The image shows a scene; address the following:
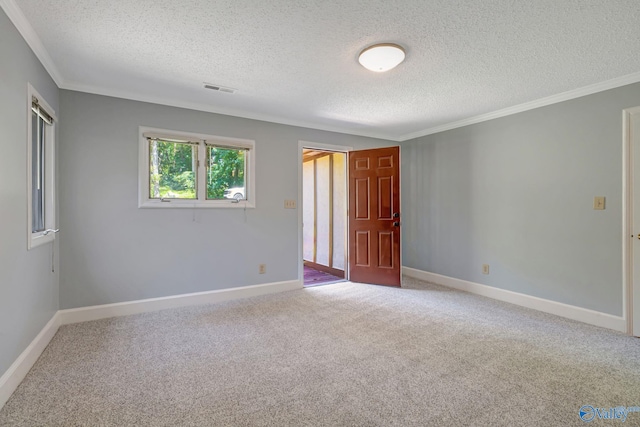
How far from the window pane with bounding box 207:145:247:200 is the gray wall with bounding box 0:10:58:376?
1.65 metres

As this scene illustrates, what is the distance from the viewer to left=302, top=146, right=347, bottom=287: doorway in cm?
508

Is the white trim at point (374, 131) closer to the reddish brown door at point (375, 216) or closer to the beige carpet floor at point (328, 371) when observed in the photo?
the reddish brown door at point (375, 216)

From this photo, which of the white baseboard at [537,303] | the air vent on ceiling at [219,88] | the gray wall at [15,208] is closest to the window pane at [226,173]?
the air vent on ceiling at [219,88]

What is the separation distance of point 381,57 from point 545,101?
7.35 feet

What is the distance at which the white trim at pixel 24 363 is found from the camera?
176 cm

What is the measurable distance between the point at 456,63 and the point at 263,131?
2411 millimetres

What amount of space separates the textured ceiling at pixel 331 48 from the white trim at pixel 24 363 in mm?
2176

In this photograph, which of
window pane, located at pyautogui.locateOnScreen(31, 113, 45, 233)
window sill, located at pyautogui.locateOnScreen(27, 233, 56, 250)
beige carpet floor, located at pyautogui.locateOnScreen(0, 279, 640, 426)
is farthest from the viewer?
window pane, located at pyautogui.locateOnScreen(31, 113, 45, 233)

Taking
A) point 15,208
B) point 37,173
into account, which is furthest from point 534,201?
point 37,173

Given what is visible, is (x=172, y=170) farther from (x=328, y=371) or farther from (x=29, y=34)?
(x=328, y=371)

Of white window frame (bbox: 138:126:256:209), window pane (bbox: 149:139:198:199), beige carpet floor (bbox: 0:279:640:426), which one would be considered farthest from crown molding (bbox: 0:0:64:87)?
beige carpet floor (bbox: 0:279:640:426)

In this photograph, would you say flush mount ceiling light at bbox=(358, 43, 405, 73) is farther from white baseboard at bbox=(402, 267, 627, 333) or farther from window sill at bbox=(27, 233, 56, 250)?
white baseboard at bbox=(402, 267, 627, 333)

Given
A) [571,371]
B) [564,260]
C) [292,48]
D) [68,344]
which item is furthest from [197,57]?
[564,260]

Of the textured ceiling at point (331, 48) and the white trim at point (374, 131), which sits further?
the white trim at point (374, 131)
